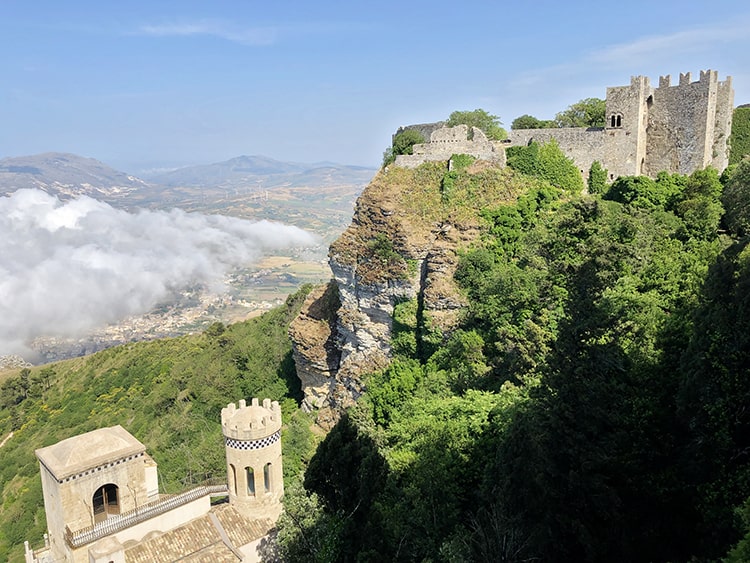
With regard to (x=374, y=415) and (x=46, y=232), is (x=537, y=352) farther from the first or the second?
(x=46, y=232)

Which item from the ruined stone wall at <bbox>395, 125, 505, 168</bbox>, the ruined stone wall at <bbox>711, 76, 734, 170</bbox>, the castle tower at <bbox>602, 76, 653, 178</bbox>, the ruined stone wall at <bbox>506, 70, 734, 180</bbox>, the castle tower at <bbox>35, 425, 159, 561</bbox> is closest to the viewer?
the castle tower at <bbox>35, 425, 159, 561</bbox>

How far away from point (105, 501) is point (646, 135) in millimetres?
28191

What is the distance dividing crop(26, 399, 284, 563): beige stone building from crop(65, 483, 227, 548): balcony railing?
28 millimetres

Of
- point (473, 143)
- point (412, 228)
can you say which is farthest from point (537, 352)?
point (473, 143)

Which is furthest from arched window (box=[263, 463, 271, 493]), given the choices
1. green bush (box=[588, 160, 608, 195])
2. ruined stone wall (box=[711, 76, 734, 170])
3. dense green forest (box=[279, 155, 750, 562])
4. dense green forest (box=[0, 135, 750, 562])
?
ruined stone wall (box=[711, 76, 734, 170])

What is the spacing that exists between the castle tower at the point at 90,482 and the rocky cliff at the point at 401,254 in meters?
12.3

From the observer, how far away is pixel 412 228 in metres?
27.8

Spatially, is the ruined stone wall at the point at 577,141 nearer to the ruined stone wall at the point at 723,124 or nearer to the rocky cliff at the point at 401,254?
the rocky cliff at the point at 401,254

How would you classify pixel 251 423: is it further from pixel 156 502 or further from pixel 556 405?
pixel 556 405

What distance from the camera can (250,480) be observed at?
17.3 m

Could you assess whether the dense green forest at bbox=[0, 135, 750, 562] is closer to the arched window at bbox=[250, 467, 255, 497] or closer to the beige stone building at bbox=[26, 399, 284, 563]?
the arched window at bbox=[250, 467, 255, 497]

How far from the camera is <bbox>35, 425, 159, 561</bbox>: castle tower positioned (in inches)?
656

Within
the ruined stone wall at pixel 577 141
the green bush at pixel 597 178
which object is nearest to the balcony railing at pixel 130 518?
the green bush at pixel 597 178

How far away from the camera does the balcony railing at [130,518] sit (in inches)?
638
